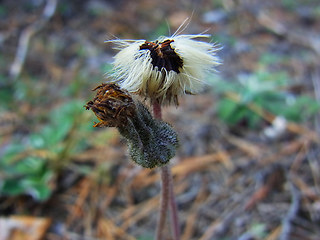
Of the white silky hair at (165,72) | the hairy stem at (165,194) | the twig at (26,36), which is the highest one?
the twig at (26,36)

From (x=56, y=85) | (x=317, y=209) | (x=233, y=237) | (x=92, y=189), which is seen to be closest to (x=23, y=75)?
(x=56, y=85)

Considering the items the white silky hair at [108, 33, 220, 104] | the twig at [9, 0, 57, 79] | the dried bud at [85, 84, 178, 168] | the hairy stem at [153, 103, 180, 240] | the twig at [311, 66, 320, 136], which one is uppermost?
the twig at [9, 0, 57, 79]

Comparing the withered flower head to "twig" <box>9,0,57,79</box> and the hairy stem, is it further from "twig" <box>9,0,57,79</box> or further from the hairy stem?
"twig" <box>9,0,57,79</box>

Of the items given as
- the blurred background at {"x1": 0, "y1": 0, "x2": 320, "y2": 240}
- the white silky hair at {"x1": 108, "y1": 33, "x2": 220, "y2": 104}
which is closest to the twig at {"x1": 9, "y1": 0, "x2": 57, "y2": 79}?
the blurred background at {"x1": 0, "y1": 0, "x2": 320, "y2": 240}

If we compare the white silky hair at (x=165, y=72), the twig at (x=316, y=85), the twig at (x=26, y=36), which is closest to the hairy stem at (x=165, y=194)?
the white silky hair at (x=165, y=72)

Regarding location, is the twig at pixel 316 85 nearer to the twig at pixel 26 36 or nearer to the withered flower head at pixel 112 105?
the withered flower head at pixel 112 105

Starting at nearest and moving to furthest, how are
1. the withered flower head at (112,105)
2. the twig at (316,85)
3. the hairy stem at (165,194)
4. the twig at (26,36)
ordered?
the withered flower head at (112,105) < the hairy stem at (165,194) < the twig at (316,85) < the twig at (26,36)

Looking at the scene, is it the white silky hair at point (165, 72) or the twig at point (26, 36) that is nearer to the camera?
the white silky hair at point (165, 72)

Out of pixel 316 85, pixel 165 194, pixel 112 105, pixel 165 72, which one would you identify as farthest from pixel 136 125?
pixel 316 85
